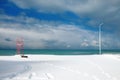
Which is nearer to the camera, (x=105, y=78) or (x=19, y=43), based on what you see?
(x=105, y=78)

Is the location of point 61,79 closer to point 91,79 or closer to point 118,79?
point 91,79

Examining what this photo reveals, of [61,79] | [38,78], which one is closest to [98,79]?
[61,79]

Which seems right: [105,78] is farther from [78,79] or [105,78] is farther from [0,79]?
[0,79]

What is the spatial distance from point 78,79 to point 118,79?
2.19 metres

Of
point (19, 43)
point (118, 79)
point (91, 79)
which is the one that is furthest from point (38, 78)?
point (19, 43)

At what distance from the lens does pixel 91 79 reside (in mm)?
9562

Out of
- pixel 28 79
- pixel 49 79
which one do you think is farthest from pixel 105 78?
pixel 28 79

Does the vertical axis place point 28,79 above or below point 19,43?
below

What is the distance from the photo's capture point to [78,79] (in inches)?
373

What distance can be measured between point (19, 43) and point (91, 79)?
27.8m

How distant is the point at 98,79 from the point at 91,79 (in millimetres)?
382

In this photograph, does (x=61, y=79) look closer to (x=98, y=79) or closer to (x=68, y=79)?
(x=68, y=79)

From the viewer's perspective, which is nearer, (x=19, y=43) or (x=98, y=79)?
(x=98, y=79)

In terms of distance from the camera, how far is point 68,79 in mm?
9445
